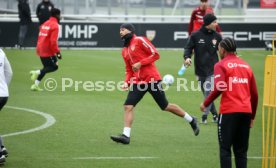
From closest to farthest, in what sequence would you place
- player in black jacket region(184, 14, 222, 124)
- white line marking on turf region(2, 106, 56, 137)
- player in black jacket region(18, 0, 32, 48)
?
white line marking on turf region(2, 106, 56, 137) → player in black jacket region(184, 14, 222, 124) → player in black jacket region(18, 0, 32, 48)

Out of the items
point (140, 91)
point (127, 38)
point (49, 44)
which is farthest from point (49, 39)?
point (140, 91)

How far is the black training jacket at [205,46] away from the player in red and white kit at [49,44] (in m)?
6.01

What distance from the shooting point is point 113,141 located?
13.2 metres

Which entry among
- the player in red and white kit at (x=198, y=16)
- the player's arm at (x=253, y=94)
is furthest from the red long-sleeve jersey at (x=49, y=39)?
the player's arm at (x=253, y=94)

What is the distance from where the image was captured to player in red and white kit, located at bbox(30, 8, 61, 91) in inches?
790

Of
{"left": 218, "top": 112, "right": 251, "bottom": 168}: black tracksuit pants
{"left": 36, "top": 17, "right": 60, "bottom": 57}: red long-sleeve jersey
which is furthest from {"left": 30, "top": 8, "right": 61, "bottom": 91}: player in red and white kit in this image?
{"left": 218, "top": 112, "right": 251, "bottom": 168}: black tracksuit pants

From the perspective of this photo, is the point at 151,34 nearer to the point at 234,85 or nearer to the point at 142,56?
the point at 142,56

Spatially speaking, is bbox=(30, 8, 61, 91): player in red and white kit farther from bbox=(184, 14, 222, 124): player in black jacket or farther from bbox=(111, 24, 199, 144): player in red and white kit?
bbox=(111, 24, 199, 144): player in red and white kit

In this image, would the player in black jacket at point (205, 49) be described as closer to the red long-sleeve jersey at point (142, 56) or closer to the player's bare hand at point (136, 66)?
the red long-sleeve jersey at point (142, 56)

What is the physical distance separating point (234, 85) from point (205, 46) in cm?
555

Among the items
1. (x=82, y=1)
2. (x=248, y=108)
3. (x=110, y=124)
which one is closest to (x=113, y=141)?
(x=110, y=124)

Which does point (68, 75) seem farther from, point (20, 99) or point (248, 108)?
point (248, 108)

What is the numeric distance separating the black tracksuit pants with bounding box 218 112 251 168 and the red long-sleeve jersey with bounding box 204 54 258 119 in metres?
0.10

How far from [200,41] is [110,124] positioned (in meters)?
2.55
